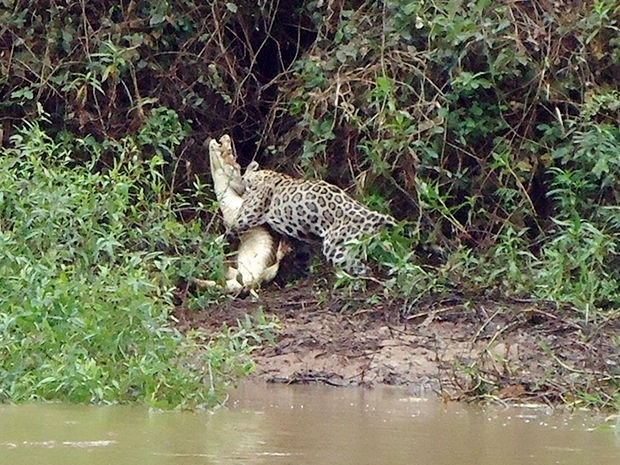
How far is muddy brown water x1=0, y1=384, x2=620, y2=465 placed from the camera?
411cm

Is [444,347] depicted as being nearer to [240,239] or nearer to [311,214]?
[311,214]

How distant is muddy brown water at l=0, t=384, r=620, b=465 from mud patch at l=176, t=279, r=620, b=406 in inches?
10.7

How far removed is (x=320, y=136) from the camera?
8.60 metres

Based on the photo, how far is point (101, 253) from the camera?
7.08 metres

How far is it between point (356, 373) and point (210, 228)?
257 cm

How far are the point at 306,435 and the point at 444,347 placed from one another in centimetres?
211

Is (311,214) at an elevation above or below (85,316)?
above

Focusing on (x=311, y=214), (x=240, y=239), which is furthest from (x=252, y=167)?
(x=311, y=214)

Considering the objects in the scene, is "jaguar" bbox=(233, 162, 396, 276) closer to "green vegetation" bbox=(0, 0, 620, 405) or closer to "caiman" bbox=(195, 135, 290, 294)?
"caiman" bbox=(195, 135, 290, 294)

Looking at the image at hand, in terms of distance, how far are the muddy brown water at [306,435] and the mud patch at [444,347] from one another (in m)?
0.27

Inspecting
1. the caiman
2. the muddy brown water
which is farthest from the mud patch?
the caiman

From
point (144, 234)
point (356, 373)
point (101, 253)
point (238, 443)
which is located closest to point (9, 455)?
point (238, 443)

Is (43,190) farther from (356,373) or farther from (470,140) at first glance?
(470,140)

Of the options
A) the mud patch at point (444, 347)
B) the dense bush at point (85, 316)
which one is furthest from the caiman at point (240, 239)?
the dense bush at point (85, 316)
